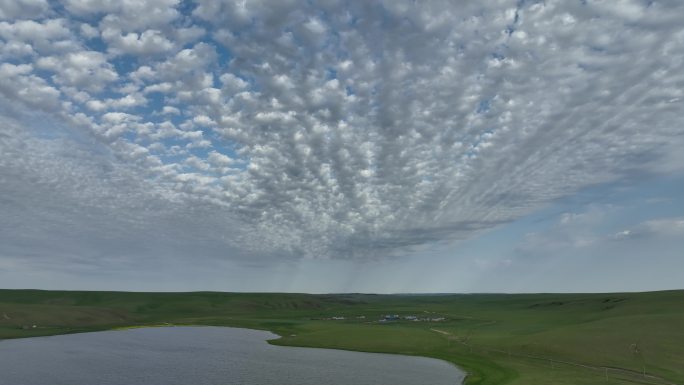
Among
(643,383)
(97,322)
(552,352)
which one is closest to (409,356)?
(552,352)

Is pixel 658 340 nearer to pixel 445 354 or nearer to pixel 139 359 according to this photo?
pixel 445 354

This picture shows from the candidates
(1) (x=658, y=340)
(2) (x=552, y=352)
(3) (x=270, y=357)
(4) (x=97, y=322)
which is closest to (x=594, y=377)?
(2) (x=552, y=352)

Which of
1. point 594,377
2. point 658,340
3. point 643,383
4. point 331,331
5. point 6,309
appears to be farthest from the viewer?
point 6,309

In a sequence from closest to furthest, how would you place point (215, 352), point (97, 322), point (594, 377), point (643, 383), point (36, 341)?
1. point (643, 383)
2. point (594, 377)
3. point (215, 352)
4. point (36, 341)
5. point (97, 322)

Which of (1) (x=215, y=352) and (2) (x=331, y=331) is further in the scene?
(2) (x=331, y=331)

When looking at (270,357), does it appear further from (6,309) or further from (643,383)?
(6,309)

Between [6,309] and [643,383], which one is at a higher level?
[6,309]
